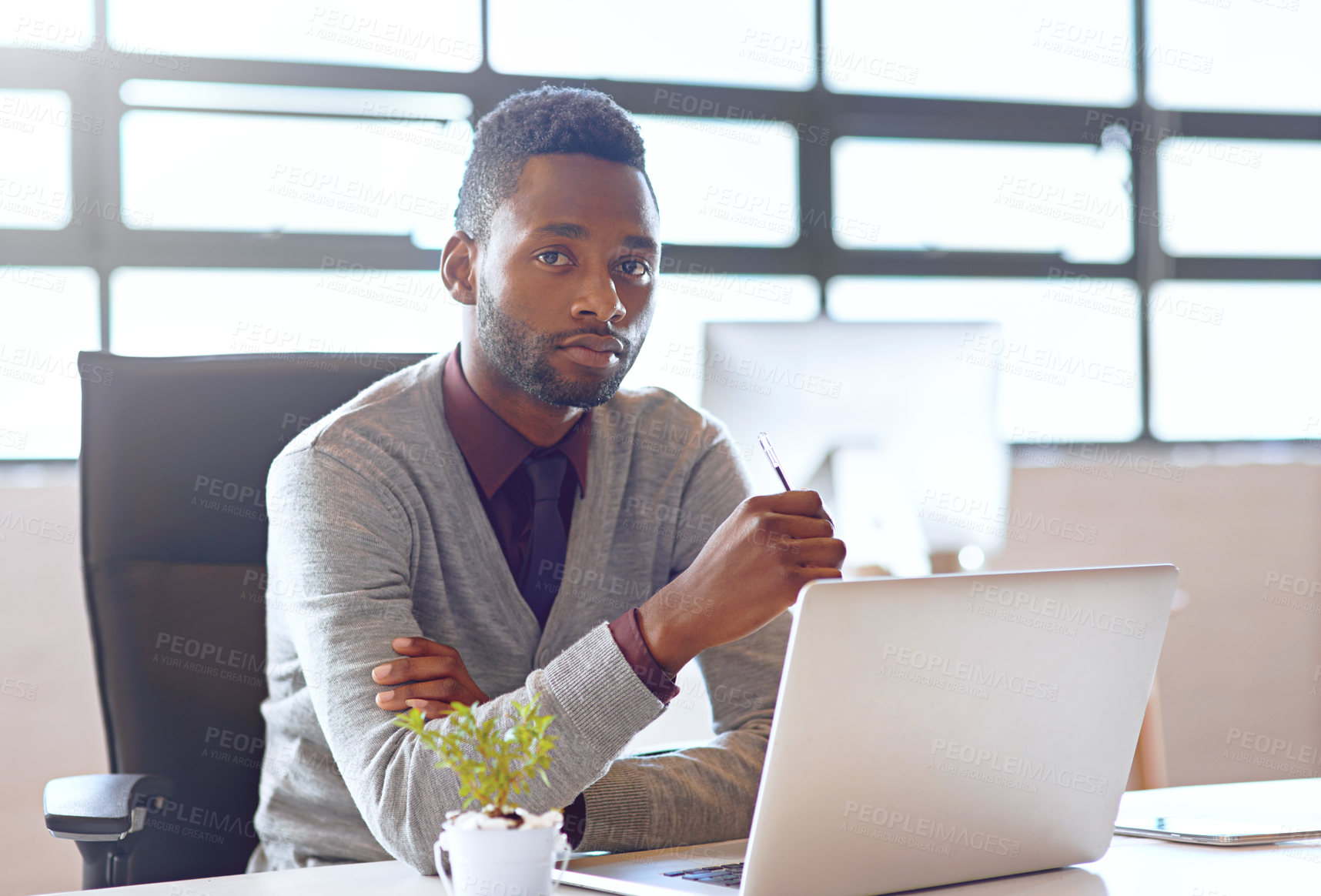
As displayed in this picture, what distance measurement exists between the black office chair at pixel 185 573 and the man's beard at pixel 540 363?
0.26 metres

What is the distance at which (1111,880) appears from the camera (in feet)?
2.69

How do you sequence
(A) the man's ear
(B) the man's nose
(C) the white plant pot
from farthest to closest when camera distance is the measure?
1. (A) the man's ear
2. (B) the man's nose
3. (C) the white plant pot

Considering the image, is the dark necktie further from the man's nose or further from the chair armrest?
the chair armrest

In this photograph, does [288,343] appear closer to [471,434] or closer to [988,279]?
[471,434]

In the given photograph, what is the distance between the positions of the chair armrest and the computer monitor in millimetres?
920

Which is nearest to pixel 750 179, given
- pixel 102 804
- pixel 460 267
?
pixel 460 267

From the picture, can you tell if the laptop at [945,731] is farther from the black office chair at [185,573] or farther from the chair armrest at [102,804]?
the black office chair at [185,573]

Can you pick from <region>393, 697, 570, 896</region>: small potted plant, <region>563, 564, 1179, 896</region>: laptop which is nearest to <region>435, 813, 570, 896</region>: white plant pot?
<region>393, 697, 570, 896</region>: small potted plant

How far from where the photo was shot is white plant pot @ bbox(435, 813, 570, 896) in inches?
25.3

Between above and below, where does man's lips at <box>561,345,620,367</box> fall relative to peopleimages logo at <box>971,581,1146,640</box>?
above

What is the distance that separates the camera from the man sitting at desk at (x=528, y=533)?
3.13 feet

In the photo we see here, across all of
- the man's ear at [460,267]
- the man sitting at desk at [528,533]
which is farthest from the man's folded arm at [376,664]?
the man's ear at [460,267]

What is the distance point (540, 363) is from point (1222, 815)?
82 cm

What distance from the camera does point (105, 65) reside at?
2.53m
